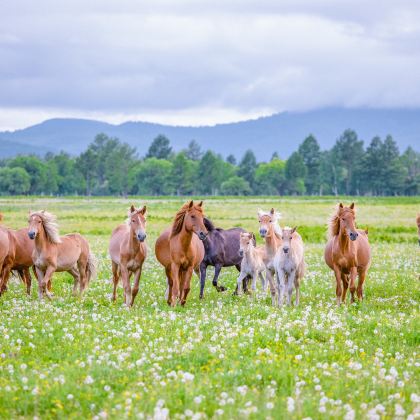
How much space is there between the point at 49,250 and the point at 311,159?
7132 inches

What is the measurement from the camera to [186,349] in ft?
36.8

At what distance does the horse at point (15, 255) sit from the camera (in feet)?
61.4

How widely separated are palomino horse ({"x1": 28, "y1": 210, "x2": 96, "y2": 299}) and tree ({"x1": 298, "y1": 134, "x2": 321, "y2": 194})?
6959 inches

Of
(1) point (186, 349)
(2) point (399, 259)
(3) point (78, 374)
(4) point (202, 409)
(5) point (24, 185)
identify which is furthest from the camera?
(5) point (24, 185)

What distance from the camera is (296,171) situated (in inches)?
7318

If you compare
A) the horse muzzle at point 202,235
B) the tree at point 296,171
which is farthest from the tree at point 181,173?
the horse muzzle at point 202,235

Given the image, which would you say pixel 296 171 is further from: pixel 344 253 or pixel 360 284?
pixel 344 253

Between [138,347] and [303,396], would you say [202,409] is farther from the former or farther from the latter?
[138,347]

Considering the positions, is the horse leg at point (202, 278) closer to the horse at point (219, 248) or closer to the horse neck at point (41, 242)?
the horse at point (219, 248)

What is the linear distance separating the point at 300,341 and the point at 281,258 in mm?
6009

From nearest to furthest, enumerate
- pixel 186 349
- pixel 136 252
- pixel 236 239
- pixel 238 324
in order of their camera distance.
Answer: pixel 186 349 → pixel 238 324 → pixel 136 252 → pixel 236 239

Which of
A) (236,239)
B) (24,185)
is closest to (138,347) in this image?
(236,239)

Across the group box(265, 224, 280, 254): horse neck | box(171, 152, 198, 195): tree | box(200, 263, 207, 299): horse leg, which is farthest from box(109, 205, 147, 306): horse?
box(171, 152, 198, 195): tree

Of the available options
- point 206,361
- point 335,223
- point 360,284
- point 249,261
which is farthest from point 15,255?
point 206,361
